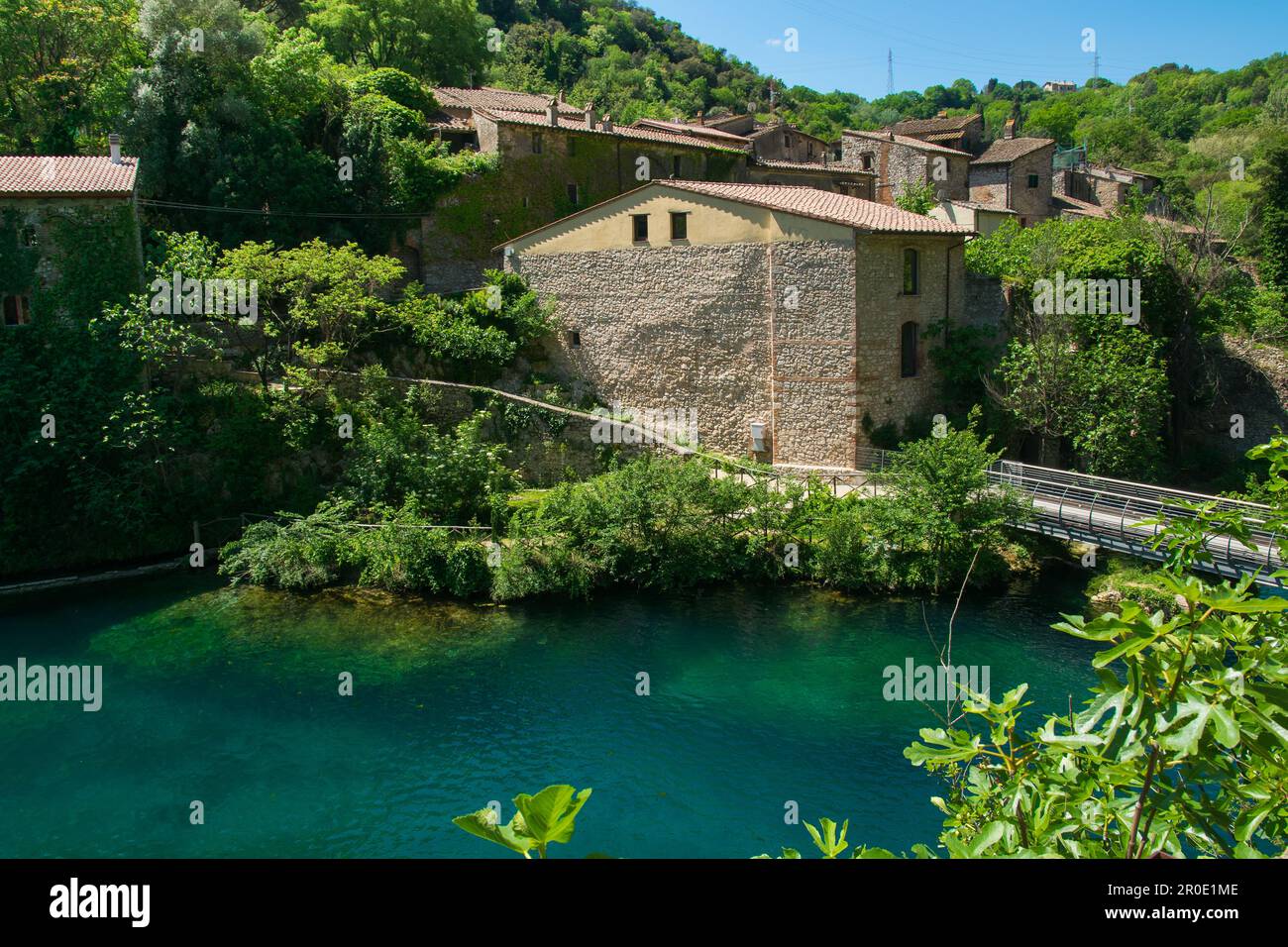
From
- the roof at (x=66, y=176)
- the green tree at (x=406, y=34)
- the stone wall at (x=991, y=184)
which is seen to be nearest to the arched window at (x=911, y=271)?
the stone wall at (x=991, y=184)

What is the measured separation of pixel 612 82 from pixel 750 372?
49714 mm

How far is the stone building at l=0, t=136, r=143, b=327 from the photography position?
24.5 metres

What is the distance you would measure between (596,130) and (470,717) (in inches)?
936

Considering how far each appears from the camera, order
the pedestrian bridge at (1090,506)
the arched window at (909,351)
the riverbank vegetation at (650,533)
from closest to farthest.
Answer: the pedestrian bridge at (1090,506) → the riverbank vegetation at (650,533) → the arched window at (909,351)

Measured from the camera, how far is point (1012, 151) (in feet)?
143

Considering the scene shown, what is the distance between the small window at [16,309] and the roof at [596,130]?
15250 mm

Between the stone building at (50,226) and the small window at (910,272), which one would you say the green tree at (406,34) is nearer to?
the stone building at (50,226)

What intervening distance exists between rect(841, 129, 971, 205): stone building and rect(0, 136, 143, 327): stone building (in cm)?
2888

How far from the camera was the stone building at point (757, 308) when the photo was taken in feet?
85.9

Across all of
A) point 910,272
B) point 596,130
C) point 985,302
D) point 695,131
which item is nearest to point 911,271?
point 910,272

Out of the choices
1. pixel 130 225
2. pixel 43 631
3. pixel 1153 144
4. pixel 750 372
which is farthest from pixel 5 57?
pixel 1153 144

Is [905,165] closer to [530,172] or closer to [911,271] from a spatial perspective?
[911,271]

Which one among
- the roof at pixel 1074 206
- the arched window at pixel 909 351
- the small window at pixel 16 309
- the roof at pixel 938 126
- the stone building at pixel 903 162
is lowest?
the arched window at pixel 909 351

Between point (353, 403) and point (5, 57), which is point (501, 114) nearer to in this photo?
point (353, 403)
